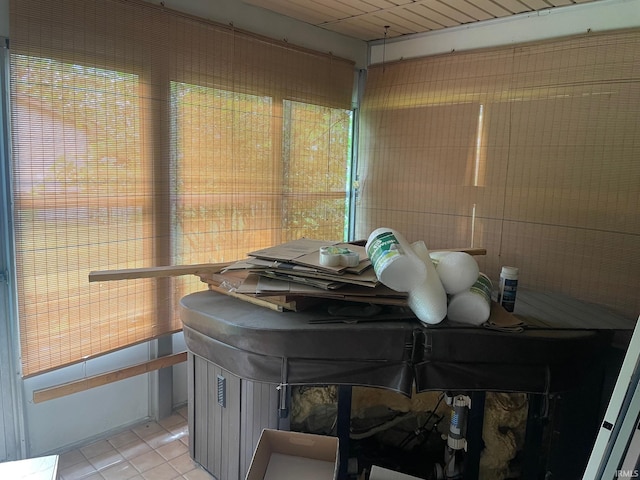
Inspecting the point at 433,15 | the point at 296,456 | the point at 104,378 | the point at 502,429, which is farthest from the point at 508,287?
the point at 104,378

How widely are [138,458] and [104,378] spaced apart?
1.47 ft

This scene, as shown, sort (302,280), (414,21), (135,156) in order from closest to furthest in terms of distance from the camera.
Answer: (302,280)
(135,156)
(414,21)

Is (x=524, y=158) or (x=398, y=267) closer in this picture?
(x=398, y=267)

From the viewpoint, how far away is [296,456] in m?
1.93

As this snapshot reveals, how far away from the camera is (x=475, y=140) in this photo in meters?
2.80

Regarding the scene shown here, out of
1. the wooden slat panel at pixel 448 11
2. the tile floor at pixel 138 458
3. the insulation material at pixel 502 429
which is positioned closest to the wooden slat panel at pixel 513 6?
the wooden slat panel at pixel 448 11

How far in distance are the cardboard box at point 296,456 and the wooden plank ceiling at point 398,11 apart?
2.20 m

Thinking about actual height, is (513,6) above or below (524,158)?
above

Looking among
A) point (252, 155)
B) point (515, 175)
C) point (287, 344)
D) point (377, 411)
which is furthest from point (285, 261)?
point (515, 175)

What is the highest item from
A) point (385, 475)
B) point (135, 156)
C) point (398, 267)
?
point (135, 156)

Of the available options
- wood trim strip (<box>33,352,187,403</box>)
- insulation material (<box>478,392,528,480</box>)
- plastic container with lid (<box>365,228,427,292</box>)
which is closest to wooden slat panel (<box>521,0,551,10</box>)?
plastic container with lid (<box>365,228,427,292</box>)

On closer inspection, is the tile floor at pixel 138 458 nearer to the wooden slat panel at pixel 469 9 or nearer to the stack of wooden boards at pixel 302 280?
the stack of wooden boards at pixel 302 280

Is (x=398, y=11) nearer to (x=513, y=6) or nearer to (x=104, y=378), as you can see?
(x=513, y=6)

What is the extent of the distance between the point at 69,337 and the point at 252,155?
136 cm
